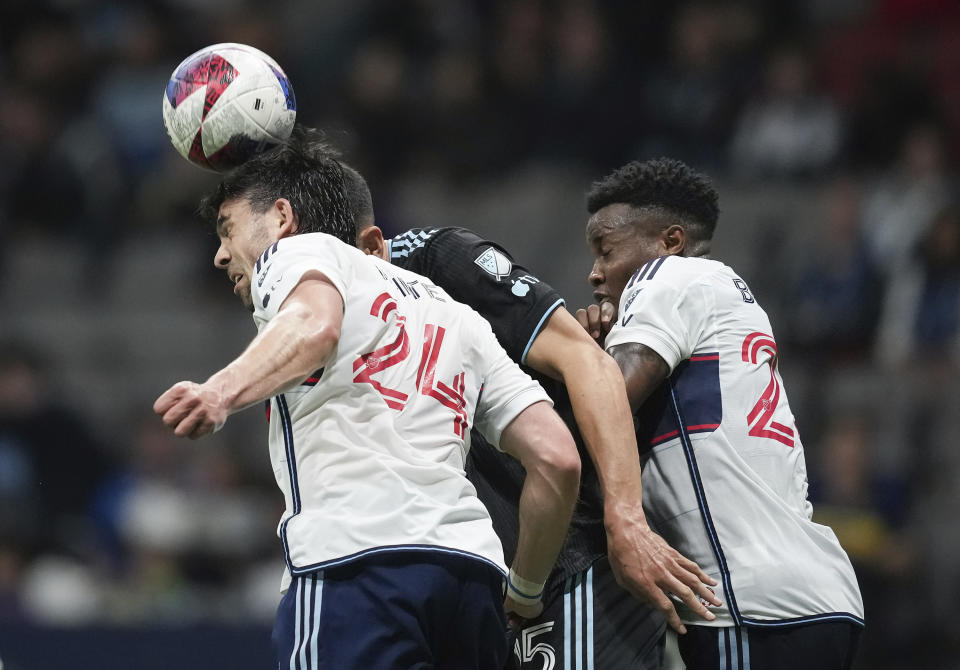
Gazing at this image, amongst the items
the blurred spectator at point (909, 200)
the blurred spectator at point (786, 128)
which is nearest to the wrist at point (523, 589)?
the blurred spectator at point (909, 200)

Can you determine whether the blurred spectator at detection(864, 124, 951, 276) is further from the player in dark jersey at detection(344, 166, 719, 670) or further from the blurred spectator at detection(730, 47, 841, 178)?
the player in dark jersey at detection(344, 166, 719, 670)

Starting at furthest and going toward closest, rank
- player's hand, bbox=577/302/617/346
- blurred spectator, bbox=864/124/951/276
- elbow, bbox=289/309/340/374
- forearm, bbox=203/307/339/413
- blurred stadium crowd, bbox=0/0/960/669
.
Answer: blurred spectator, bbox=864/124/951/276 < blurred stadium crowd, bbox=0/0/960/669 < player's hand, bbox=577/302/617/346 < elbow, bbox=289/309/340/374 < forearm, bbox=203/307/339/413

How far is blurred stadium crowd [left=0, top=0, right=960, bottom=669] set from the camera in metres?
8.42

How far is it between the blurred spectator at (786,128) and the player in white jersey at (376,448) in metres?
7.07

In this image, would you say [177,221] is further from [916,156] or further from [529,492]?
[529,492]

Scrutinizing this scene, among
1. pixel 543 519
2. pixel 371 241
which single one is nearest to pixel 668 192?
pixel 371 241

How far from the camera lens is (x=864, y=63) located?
10797 millimetres

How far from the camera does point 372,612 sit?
10.3 feet

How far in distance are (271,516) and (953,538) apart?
170 inches

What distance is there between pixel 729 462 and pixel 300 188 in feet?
4.74

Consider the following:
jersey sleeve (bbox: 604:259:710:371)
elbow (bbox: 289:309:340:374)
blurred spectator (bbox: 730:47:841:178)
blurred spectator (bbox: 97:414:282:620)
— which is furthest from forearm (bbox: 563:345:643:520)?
blurred spectator (bbox: 730:47:841:178)

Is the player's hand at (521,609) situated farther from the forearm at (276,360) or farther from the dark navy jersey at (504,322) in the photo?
the forearm at (276,360)

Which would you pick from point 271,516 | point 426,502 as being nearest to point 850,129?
point 271,516

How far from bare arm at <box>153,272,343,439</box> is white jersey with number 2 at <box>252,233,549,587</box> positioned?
0.24ft
